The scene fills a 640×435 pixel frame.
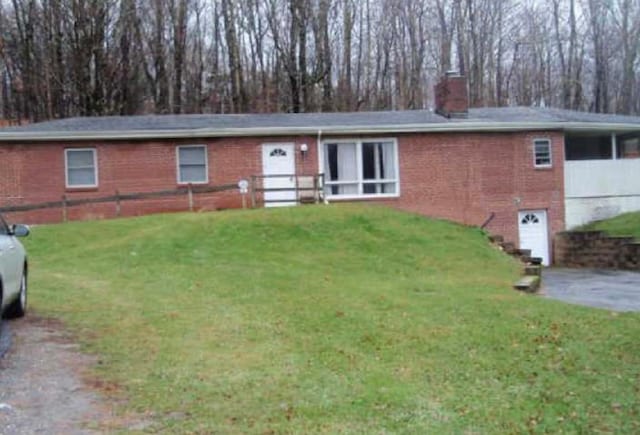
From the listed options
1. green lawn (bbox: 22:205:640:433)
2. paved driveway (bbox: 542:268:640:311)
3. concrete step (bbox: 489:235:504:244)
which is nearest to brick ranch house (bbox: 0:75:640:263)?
concrete step (bbox: 489:235:504:244)

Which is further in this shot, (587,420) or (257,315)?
(257,315)

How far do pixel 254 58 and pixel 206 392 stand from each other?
127 feet

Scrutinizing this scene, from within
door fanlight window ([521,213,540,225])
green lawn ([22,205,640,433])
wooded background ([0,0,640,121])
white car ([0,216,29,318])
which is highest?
wooded background ([0,0,640,121])

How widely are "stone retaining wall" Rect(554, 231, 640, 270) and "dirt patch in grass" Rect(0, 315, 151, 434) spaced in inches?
697

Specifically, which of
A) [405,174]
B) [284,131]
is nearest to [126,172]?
[284,131]

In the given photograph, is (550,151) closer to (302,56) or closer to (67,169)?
(67,169)

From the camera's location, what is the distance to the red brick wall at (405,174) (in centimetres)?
2231

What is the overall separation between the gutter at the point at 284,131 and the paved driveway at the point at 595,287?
200 inches

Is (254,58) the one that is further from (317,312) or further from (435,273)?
Result: (317,312)

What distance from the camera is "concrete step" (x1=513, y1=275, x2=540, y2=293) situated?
13.9 meters

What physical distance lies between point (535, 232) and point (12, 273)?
64.1ft

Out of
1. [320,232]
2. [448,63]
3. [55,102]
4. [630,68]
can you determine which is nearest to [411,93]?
[448,63]

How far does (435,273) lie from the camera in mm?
15219

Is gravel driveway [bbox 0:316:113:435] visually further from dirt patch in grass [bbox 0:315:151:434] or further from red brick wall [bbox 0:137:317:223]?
red brick wall [bbox 0:137:317:223]
